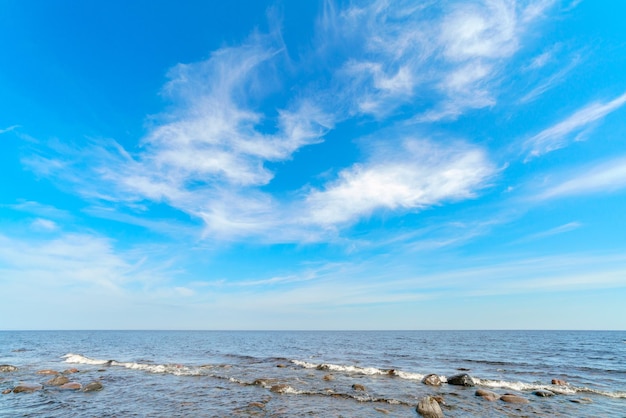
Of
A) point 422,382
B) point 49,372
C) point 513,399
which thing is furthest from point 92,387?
point 513,399

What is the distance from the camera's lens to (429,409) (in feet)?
67.1

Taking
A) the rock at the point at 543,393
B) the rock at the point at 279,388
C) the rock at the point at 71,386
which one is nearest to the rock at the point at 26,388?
the rock at the point at 71,386

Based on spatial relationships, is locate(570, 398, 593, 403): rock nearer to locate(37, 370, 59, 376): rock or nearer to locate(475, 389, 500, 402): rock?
locate(475, 389, 500, 402): rock

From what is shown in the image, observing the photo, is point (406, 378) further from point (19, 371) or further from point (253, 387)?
point (19, 371)

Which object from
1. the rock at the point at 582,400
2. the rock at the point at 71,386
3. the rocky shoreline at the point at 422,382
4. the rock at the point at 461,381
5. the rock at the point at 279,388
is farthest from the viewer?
the rock at the point at 461,381

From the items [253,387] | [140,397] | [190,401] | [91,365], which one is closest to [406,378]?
[253,387]

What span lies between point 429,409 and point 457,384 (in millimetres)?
11753

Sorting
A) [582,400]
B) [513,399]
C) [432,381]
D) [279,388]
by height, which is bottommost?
[582,400]

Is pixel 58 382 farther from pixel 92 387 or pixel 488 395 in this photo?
pixel 488 395

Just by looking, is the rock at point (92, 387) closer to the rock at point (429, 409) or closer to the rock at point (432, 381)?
the rock at point (429, 409)

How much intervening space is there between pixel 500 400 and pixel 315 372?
19726 millimetres

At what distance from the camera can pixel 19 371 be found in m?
36.8

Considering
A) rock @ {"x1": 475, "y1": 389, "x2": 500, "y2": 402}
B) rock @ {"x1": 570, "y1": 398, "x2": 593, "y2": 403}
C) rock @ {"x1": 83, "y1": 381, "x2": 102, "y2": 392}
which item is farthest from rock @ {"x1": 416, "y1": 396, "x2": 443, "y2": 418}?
rock @ {"x1": 83, "y1": 381, "x2": 102, "y2": 392}

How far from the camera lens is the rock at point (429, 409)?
792 inches
